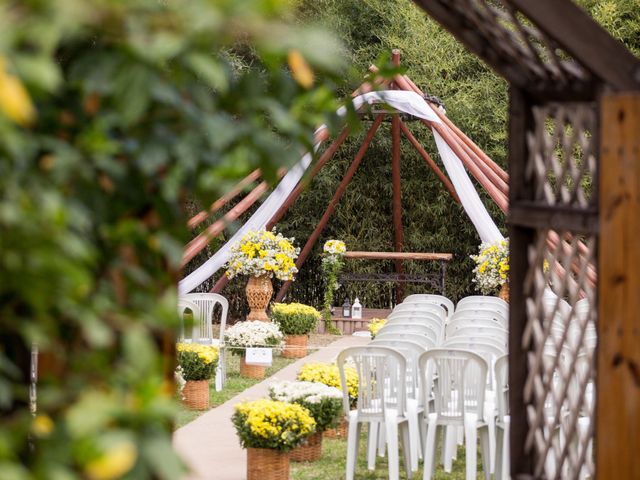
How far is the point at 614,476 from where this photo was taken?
279 cm

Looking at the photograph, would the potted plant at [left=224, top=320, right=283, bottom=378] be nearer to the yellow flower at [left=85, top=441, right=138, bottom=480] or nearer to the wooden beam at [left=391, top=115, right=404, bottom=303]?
the wooden beam at [left=391, top=115, right=404, bottom=303]

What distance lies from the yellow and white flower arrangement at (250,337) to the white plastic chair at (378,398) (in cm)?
383

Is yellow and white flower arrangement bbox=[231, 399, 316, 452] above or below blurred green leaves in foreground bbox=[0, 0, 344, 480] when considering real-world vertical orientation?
below

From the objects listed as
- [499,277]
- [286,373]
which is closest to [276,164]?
[286,373]

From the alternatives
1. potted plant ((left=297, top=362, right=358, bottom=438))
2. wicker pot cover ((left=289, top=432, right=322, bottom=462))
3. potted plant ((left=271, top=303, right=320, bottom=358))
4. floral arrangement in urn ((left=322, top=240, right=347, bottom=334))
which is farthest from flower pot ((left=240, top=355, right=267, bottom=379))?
wicker pot cover ((left=289, top=432, right=322, bottom=462))

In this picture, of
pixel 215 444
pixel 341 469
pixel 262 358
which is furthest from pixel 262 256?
pixel 341 469

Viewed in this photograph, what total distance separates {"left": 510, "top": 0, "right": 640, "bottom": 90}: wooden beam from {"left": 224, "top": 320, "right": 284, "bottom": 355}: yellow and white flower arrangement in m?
7.39

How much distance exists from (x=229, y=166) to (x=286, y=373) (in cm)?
901

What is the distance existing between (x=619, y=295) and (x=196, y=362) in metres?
5.87

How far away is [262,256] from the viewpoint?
11.9 meters

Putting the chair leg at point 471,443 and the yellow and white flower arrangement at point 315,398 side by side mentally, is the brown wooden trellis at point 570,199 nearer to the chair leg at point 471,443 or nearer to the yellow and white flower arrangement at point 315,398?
the chair leg at point 471,443

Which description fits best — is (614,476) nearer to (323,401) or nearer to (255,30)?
(255,30)

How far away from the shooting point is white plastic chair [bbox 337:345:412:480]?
20.2 feet

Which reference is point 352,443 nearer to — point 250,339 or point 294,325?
point 250,339
